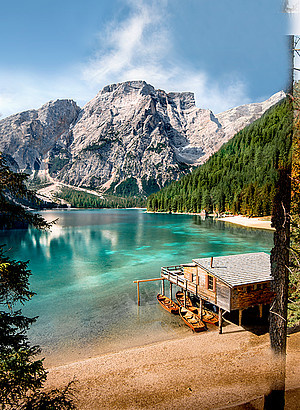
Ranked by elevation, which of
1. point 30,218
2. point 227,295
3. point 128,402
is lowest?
point 128,402

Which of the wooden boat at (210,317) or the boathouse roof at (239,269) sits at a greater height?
the boathouse roof at (239,269)

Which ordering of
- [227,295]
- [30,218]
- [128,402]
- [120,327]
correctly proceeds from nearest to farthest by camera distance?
[30,218] → [128,402] → [227,295] → [120,327]

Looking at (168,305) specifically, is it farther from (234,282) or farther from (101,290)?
(101,290)

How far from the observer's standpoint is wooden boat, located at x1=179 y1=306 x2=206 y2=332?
1425 cm

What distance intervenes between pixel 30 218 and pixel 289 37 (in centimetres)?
508

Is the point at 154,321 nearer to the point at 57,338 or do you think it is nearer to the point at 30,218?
the point at 57,338

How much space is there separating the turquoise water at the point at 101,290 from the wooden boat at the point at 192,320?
17.0 inches

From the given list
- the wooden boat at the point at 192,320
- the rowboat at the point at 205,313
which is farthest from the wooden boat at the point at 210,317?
the wooden boat at the point at 192,320

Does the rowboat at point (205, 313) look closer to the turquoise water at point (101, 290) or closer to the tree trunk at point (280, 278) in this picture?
the turquoise water at point (101, 290)

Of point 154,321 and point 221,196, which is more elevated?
point 221,196

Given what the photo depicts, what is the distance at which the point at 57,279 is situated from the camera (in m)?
26.6

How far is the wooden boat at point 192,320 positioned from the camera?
1425cm

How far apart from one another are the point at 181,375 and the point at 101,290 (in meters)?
14.5

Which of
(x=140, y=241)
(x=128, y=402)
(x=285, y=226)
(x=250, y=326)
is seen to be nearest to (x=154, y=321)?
(x=250, y=326)
